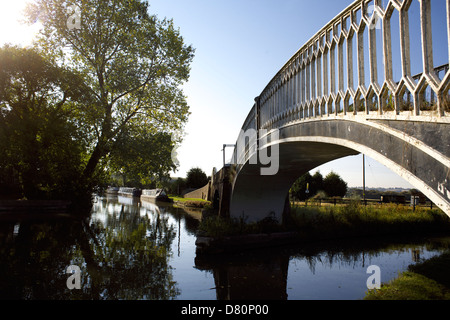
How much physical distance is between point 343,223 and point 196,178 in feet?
134

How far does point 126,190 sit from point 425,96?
243ft

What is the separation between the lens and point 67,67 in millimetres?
20359

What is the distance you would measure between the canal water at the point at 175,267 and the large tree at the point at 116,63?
849 centimetres

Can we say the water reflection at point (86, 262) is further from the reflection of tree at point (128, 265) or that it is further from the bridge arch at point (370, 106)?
the bridge arch at point (370, 106)

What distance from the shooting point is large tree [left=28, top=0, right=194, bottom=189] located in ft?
63.5

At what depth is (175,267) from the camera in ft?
29.7

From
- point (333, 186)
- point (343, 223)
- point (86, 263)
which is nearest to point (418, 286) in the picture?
point (343, 223)

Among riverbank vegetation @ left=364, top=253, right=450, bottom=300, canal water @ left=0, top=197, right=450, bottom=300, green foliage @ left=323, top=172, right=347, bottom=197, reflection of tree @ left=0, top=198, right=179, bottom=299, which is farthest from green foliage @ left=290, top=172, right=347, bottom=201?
riverbank vegetation @ left=364, top=253, right=450, bottom=300

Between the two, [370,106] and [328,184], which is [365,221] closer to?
[370,106]

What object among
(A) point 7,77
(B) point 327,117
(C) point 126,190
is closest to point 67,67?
(A) point 7,77

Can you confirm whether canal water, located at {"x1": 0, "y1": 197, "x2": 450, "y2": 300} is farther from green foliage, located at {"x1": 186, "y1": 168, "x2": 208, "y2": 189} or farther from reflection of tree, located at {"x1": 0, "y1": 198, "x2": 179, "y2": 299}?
green foliage, located at {"x1": 186, "y1": 168, "x2": 208, "y2": 189}

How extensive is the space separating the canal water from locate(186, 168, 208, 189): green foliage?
39964 mm

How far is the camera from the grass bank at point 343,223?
12.3 metres

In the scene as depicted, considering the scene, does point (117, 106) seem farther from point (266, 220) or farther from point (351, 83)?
point (351, 83)
